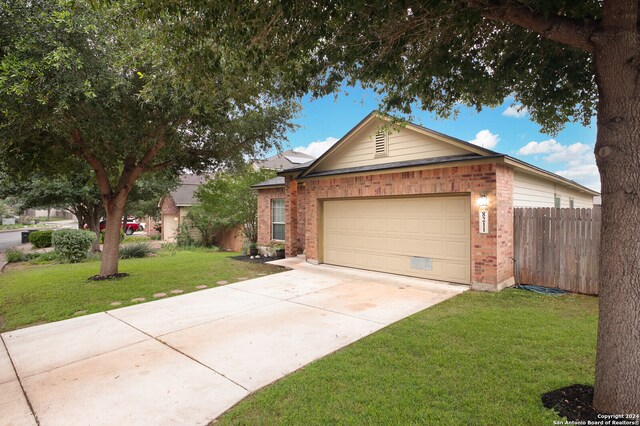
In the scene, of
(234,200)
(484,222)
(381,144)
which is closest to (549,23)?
(484,222)

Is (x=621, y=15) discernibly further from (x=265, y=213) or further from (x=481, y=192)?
(x=265, y=213)

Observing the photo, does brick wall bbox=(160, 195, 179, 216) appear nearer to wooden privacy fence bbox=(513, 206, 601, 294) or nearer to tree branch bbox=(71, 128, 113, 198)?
tree branch bbox=(71, 128, 113, 198)

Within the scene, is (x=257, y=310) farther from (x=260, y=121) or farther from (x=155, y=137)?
(x=260, y=121)

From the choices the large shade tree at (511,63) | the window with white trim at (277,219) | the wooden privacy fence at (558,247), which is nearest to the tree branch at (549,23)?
the large shade tree at (511,63)

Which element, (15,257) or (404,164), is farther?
(15,257)

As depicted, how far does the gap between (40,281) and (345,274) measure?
339 inches

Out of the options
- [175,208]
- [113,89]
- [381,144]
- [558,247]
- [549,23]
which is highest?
[113,89]

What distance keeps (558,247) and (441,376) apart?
5694 mm

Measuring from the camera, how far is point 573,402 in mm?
2971

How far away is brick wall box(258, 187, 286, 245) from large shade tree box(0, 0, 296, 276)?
4687 millimetres

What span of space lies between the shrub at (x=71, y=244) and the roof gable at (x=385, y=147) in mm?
10185

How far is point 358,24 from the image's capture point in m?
4.43

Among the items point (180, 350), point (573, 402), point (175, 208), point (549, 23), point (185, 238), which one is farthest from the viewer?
point (175, 208)

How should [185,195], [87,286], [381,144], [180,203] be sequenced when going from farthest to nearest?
[185,195], [180,203], [381,144], [87,286]
